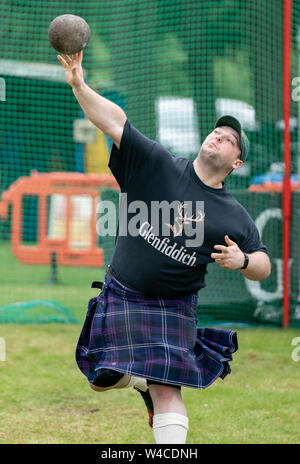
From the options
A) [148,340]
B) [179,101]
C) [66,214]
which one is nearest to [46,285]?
[66,214]

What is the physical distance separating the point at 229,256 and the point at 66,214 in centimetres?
618

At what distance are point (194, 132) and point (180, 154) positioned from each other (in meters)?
0.27

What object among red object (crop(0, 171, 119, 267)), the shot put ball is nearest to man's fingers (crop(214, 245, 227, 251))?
the shot put ball

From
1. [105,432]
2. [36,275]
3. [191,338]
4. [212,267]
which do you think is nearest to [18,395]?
[105,432]

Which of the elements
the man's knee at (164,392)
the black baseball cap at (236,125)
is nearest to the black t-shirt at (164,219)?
the black baseball cap at (236,125)

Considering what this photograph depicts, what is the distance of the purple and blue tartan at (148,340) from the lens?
2.92m

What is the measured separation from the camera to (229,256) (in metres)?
2.83

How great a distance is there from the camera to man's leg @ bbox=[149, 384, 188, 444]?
9.30 feet

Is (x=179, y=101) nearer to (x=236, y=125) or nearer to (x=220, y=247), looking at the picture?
(x=236, y=125)

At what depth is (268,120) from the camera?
7.12 m

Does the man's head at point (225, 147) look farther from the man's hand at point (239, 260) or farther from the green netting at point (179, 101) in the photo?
the green netting at point (179, 101)

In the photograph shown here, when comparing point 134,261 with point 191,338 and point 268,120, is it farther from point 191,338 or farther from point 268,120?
point 268,120

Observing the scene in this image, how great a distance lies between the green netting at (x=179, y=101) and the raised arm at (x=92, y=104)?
3.59 m

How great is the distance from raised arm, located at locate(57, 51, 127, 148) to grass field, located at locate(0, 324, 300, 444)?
1.47m
